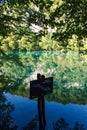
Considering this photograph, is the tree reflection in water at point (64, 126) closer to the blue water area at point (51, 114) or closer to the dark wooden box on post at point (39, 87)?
the blue water area at point (51, 114)

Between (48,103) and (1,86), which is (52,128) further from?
(1,86)

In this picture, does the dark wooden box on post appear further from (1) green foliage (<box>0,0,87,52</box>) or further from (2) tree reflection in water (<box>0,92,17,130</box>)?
(2) tree reflection in water (<box>0,92,17,130</box>)

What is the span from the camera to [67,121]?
12.0 m

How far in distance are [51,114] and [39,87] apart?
4.66m

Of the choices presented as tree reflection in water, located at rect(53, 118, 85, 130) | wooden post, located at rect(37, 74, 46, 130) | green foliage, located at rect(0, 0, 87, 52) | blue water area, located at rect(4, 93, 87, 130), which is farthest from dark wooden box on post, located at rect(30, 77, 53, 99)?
tree reflection in water, located at rect(53, 118, 85, 130)

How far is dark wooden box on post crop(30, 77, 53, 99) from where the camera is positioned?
29.2ft

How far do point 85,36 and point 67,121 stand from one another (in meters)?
5.38

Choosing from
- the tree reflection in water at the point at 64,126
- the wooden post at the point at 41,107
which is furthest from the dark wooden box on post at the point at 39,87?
the tree reflection in water at the point at 64,126

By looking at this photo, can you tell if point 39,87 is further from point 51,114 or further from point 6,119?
point 51,114

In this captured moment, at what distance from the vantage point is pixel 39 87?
29.5ft

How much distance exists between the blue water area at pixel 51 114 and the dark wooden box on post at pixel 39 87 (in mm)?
2071

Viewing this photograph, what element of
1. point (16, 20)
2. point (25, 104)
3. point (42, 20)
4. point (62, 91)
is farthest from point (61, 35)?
point (62, 91)

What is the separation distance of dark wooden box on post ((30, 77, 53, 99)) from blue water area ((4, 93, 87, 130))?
207 cm

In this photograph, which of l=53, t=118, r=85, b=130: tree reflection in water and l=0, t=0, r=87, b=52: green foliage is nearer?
l=0, t=0, r=87, b=52: green foliage
